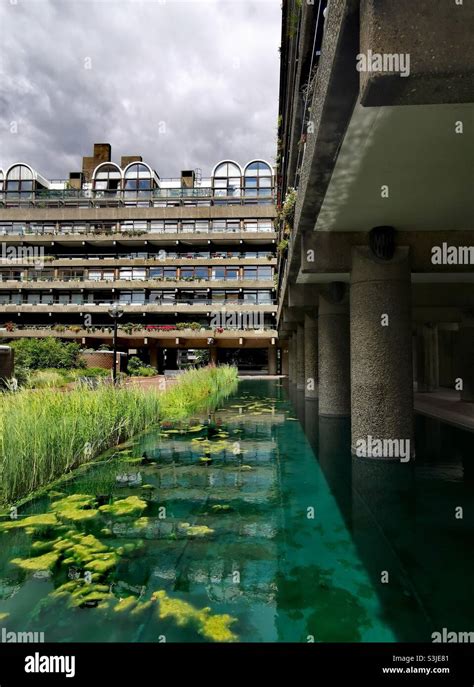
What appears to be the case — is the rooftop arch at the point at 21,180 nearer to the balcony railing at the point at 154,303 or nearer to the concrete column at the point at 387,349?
the balcony railing at the point at 154,303

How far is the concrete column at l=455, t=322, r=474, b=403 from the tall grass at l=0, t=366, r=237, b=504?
33.2ft

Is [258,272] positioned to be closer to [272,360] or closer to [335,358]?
[272,360]

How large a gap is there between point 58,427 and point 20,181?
5773cm

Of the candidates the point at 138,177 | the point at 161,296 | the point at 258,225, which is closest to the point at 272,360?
the point at 161,296

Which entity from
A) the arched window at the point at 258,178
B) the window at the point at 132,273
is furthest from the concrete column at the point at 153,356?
the arched window at the point at 258,178

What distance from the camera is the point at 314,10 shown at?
5.47 m

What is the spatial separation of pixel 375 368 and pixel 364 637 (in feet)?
16.1

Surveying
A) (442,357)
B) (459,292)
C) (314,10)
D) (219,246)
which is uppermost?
(219,246)

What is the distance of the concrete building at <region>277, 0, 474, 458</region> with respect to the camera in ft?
7.37

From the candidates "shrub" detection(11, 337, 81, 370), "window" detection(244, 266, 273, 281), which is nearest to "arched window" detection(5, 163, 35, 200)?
"window" detection(244, 266, 273, 281)

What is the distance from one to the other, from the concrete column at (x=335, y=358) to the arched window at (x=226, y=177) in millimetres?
42564

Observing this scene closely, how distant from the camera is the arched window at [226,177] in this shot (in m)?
51.2

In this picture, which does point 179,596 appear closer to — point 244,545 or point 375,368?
point 244,545
